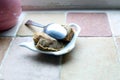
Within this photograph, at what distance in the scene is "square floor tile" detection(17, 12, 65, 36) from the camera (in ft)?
2.39

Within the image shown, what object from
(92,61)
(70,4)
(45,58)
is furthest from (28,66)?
(70,4)

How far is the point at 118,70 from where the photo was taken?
546 mm

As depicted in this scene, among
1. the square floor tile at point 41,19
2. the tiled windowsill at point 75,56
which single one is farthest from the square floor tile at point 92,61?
the square floor tile at point 41,19

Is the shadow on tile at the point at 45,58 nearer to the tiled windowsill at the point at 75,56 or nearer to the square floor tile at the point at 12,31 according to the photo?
the tiled windowsill at the point at 75,56

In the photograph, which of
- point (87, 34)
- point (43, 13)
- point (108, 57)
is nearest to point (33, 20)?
point (43, 13)

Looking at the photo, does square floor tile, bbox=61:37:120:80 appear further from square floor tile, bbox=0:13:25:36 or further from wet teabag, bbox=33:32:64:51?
square floor tile, bbox=0:13:25:36

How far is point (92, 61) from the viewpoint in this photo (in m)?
0.58

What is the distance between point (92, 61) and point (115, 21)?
24 cm

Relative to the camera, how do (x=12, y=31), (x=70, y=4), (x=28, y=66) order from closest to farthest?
(x=28, y=66), (x=12, y=31), (x=70, y=4)

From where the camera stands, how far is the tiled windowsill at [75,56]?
54cm

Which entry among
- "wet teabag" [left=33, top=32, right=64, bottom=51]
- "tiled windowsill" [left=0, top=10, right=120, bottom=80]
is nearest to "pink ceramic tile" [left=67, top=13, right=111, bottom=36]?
"tiled windowsill" [left=0, top=10, right=120, bottom=80]

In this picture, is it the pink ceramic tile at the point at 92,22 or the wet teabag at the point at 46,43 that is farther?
the pink ceramic tile at the point at 92,22

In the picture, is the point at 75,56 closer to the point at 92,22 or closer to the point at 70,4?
the point at 92,22

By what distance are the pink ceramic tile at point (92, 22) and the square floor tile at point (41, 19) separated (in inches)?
1.3
